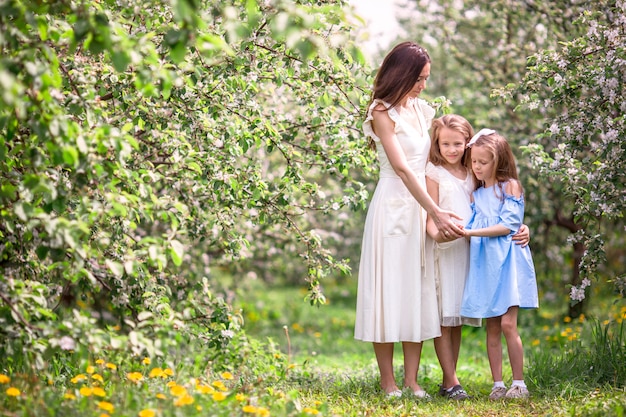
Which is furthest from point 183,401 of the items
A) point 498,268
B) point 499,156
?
point 499,156

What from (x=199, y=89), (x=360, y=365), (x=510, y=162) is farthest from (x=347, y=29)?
(x=360, y=365)

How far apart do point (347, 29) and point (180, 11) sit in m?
2.10

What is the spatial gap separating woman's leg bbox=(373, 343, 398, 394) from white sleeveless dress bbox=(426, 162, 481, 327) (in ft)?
1.19

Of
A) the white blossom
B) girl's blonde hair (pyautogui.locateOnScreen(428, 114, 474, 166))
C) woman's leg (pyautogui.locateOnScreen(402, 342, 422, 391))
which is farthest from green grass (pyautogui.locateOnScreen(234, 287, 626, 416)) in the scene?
girl's blonde hair (pyautogui.locateOnScreen(428, 114, 474, 166))

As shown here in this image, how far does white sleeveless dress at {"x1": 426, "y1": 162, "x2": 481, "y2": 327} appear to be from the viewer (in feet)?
13.9

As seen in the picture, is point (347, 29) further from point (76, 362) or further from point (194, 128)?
point (76, 362)

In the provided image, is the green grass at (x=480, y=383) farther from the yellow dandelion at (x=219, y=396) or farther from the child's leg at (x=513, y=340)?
the yellow dandelion at (x=219, y=396)

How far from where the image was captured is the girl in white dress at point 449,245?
4227mm

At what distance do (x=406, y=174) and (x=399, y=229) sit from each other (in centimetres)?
34

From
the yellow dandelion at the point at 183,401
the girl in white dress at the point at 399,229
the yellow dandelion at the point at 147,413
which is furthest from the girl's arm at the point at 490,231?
the yellow dandelion at the point at 147,413

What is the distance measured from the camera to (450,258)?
4270 mm

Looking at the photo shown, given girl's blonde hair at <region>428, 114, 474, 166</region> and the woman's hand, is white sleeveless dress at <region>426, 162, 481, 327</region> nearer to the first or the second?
girl's blonde hair at <region>428, 114, 474, 166</region>

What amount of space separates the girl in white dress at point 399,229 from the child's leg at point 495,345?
33 centimetres

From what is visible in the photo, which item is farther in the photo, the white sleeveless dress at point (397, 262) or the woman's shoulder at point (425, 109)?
the woman's shoulder at point (425, 109)
